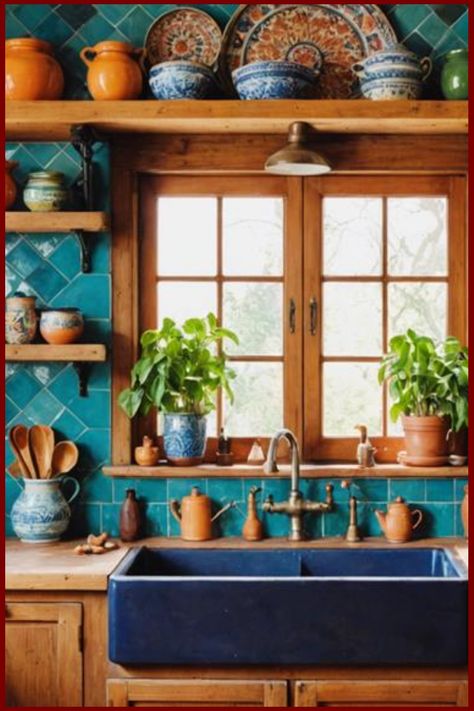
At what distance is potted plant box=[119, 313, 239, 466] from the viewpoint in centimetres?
317

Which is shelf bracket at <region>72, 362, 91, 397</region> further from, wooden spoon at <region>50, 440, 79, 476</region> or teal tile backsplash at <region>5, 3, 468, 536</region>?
wooden spoon at <region>50, 440, 79, 476</region>

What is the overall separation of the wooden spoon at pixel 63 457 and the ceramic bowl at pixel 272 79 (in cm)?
135

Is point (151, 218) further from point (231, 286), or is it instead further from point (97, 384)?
point (97, 384)

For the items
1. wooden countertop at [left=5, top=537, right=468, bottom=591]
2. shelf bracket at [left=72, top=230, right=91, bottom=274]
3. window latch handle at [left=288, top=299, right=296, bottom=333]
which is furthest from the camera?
window latch handle at [left=288, top=299, right=296, bottom=333]

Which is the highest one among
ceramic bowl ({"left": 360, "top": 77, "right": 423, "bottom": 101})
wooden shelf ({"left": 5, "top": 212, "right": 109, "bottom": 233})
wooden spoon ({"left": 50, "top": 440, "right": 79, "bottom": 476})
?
ceramic bowl ({"left": 360, "top": 77, "right": 423, "bottom": 101})

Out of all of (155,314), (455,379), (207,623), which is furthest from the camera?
(155,314)

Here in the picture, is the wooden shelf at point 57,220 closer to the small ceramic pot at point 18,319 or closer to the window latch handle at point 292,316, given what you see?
the small ceramic pot at point 18,319

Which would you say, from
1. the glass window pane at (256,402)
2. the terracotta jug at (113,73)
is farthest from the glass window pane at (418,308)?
the terracotta jug at (113,73)

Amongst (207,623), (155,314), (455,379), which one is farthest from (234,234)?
(207,623)

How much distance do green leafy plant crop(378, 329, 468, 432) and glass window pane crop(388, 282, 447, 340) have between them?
5.6 inches

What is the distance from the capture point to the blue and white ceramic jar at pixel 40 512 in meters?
3.13

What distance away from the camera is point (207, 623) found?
2.62 metres

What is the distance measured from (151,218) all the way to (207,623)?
148 centimetres

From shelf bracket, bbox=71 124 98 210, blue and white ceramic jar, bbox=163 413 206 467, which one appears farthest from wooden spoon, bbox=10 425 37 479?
shelf bracket, bbox=71 124 98 210
